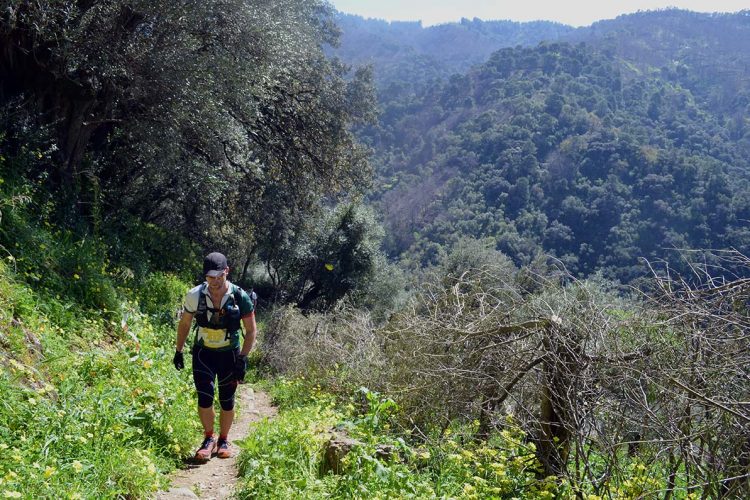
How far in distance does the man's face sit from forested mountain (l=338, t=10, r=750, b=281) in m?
32.4

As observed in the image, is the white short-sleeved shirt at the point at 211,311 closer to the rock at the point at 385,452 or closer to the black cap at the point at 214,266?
the black cap at the point at 214,266

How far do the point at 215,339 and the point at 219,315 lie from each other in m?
0.22

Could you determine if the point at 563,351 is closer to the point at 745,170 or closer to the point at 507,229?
the point at 507,229

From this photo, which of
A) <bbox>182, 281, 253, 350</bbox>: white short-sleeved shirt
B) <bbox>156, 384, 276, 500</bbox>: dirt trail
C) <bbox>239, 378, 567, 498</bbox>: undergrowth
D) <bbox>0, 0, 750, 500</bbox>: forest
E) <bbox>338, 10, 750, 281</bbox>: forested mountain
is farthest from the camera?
<bbox>338, 10, 750, 281</bbox>: forested mountain

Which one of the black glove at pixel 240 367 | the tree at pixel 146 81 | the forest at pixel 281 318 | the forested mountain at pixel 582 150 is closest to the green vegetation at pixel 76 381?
the forest at pixel 281 318

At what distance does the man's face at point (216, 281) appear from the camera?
171 inches

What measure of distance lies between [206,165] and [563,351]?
760 centimetres

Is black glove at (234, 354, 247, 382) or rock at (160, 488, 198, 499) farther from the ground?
black glove at (234, 354, 247, 382)

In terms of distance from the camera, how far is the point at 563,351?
12.6 ft

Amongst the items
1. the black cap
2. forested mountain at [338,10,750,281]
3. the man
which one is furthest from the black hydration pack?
forested mountain at [338,10,750,281]

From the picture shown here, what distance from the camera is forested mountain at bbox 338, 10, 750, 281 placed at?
5228 centimetres

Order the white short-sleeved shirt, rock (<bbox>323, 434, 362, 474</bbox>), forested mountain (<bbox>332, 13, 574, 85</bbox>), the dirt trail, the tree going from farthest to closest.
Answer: forested mountain (<bbox>332, 13, 574, 85</bbox>) < the tree < the white short-sleeved shirt < rock (<bbox>323, 434, 362, 474</bbox>) < the dirt trail

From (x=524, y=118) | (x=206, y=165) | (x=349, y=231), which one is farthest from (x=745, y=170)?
(x=206, y=165)

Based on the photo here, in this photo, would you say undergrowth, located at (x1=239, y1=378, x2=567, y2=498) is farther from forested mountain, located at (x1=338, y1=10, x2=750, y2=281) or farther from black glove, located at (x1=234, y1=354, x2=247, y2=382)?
forested mountain, located at (x1=338, y1=10, x2=750, y2=281)
